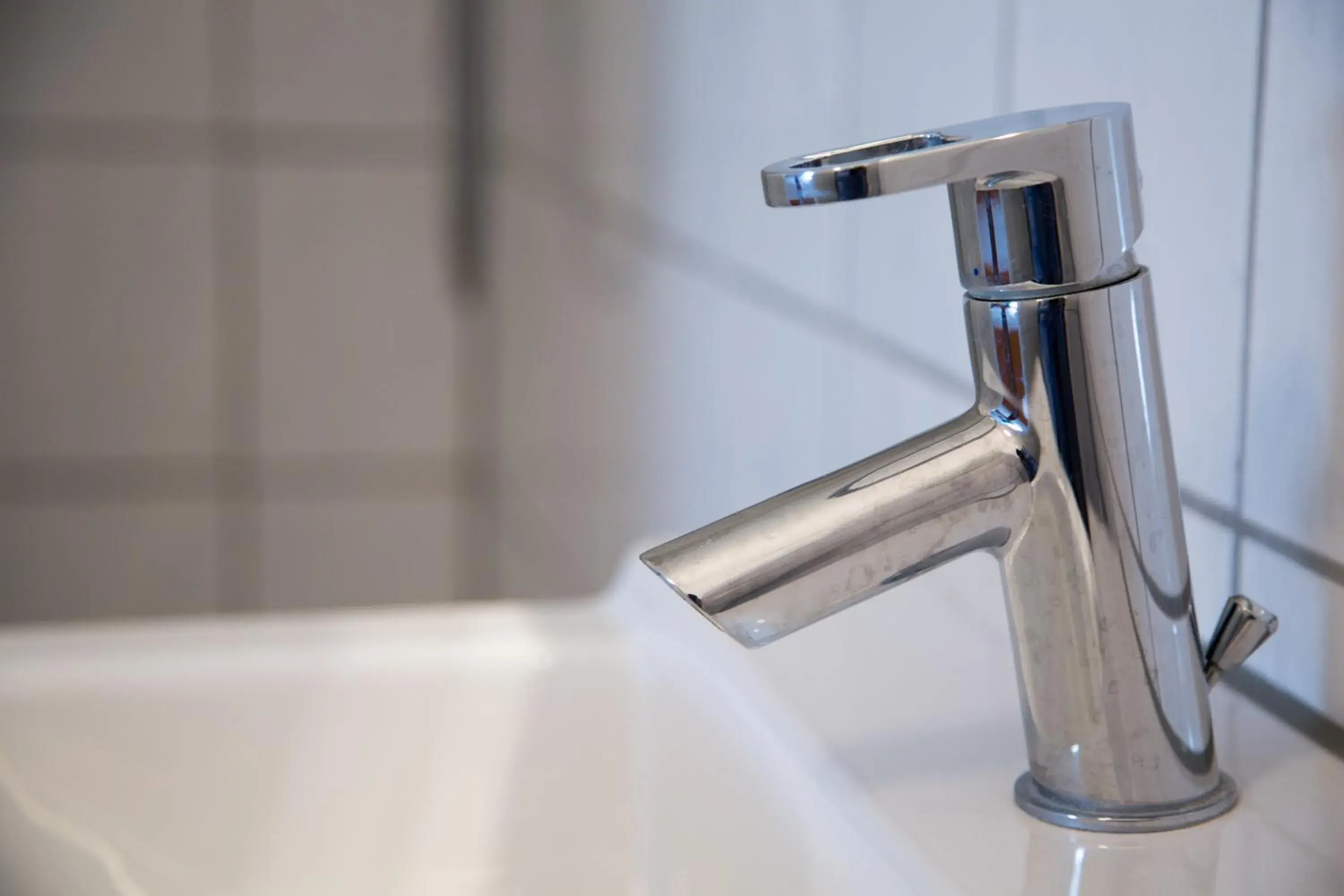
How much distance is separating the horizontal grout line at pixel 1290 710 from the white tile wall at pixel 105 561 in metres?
1.15

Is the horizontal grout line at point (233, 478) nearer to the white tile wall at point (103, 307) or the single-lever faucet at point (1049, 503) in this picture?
the white tile wall at point (103, 307)

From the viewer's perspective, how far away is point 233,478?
52.2 inches

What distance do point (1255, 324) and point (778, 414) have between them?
30cm

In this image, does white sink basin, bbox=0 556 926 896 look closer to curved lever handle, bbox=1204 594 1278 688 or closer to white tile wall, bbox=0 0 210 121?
curved lever handle, bbox=1204 594 1278 688

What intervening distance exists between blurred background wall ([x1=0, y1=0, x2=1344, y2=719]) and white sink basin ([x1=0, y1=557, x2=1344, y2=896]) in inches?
3.7

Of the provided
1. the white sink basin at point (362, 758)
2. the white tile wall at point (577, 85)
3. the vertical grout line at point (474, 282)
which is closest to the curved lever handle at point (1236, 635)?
the white sink basin at point (362, 758)

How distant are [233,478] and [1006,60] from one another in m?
1.06

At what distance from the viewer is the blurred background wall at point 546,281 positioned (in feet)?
1.00

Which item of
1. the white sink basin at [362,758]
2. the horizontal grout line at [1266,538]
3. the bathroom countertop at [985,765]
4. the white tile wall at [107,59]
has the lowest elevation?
the white sink basin at [362,758]

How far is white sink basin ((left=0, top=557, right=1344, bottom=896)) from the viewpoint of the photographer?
0.36 m

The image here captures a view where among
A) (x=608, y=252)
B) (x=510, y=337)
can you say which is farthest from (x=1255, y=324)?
(x=510, y=337)

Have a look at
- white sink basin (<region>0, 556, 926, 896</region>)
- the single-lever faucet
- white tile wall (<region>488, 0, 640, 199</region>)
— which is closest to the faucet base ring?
the single-lever faucet

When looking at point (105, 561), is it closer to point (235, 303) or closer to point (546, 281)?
point (235, 303)

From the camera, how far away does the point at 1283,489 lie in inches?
11.6
